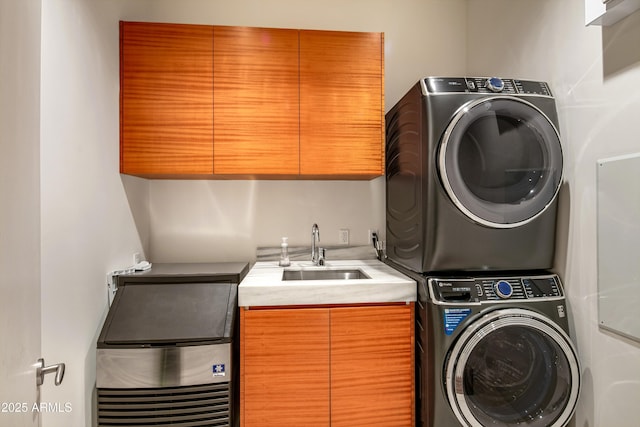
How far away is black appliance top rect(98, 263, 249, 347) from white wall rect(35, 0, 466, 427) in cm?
13

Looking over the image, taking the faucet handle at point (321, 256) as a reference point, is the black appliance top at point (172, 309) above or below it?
below

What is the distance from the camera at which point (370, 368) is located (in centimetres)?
163

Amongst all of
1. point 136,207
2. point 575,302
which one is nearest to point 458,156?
point 575,302

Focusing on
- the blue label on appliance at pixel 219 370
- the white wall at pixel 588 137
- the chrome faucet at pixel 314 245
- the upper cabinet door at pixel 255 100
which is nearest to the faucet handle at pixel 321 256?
the chrome faucet at pixel 314 245

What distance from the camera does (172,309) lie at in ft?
5.26

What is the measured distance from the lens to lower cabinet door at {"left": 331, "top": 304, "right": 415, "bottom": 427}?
1.61m

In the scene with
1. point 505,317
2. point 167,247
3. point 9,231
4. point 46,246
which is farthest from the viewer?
point 167,247

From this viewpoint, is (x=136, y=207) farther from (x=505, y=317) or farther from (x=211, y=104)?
(x=505, y=317)

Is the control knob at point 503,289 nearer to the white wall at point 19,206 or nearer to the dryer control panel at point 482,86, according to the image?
the dryer control panel at point 482,86

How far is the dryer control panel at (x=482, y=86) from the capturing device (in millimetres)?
1532

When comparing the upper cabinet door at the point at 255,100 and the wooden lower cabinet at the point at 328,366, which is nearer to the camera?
the wooden lower cabinet at the point at 328,366

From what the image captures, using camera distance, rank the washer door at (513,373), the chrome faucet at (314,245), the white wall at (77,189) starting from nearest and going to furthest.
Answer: the white wall at (77,189)
the washer door at (513,373)
the chrome faucet at (314,245)

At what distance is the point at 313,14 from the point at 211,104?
3.78 ft

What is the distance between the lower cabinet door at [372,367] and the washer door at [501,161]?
0.70m
